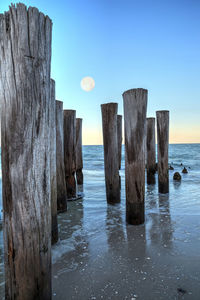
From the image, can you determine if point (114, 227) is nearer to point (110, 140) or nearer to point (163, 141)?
point (110, 140)

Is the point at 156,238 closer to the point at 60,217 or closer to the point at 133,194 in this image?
the point at 133,194

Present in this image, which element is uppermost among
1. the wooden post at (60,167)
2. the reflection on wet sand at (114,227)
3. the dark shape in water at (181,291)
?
the wooden post at (60,167)

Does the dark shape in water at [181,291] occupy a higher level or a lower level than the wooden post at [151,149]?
lower

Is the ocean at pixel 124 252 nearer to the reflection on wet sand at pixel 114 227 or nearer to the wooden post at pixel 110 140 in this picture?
the reflection on wet sand at pixel 114 227

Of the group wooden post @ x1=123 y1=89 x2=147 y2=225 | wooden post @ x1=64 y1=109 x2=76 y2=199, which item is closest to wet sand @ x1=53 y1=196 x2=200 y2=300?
wooden post @ x1=123 y1=89 x2=147 y2=225

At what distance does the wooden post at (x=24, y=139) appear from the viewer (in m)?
1.43

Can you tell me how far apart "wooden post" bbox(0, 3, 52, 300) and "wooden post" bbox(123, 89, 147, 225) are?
6.99ft

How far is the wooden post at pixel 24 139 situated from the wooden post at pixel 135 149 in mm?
2129

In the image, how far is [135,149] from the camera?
3537 mm

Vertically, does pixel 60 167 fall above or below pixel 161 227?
above

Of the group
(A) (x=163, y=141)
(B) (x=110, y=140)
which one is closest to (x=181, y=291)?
(B) (x=110, y=140)

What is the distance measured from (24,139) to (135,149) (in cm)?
236

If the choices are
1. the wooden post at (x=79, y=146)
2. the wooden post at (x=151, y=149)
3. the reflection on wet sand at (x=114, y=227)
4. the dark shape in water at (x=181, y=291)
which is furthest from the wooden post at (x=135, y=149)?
the wooden post at (x=79, y=146)

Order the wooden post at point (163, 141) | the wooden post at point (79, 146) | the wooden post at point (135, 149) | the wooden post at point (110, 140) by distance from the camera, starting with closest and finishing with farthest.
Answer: the wooden post at point (135, 149) < the wooden post at point (110, 140) < the wooden post at point (163, 141) < the wooden post at point (79, 146)
